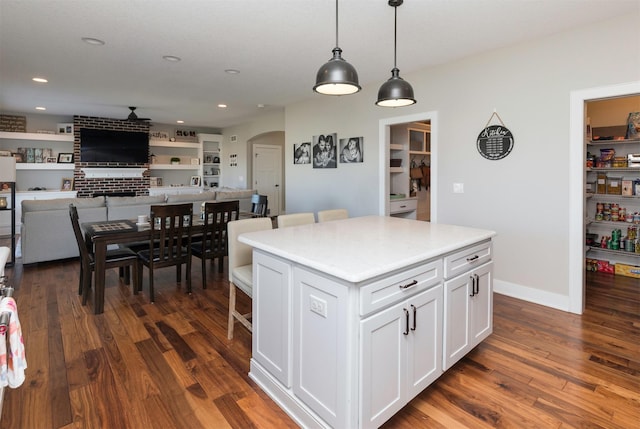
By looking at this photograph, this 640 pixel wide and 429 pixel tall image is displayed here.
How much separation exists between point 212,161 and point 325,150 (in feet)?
17.5

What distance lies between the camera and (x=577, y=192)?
316 cm

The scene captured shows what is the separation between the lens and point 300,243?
2.03 meters

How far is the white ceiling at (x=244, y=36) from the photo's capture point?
2.70 meters

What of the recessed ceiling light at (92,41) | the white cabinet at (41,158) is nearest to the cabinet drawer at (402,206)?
the recessed ceiling light at (92,41)

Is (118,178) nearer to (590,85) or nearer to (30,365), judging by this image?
(30,365)

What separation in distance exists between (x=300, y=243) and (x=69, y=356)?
1.87 meters

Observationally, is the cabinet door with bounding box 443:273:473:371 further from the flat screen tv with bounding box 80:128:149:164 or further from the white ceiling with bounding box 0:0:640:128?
Answer: the flat screen tv with bounding box 80:128:149:164

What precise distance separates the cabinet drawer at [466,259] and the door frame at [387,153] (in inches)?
74.9

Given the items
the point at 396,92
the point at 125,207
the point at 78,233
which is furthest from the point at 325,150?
the point at 78,233

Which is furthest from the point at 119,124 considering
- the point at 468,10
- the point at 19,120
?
the point at 468,10

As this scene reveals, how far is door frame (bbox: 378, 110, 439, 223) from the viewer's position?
419 centimetres

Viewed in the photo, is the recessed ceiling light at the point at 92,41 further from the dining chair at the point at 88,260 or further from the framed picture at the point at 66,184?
the framed picture at the point at 66,184

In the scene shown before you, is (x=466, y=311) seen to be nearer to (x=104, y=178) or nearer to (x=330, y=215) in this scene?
(x=330, y=215)

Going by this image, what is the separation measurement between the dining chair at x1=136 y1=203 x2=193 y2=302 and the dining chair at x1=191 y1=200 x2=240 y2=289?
151mm
